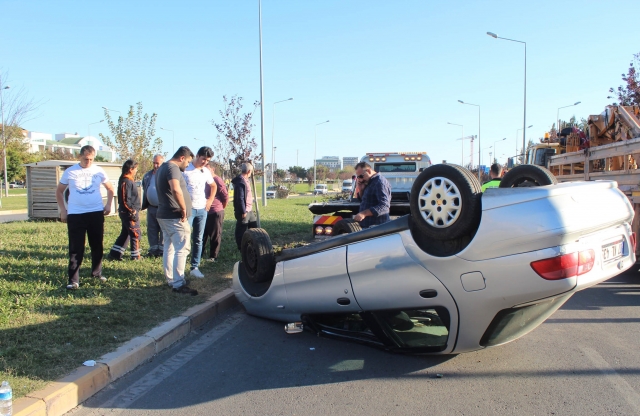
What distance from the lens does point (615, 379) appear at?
12.6 ft

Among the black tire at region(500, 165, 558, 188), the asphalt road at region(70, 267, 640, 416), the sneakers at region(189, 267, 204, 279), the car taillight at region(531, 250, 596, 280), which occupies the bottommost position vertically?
the asphalt road at region(70, 267, 640, 416)

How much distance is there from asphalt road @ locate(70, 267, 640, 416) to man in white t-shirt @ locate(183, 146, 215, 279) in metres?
2.09

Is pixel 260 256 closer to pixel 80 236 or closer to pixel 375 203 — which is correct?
pixel 375 203

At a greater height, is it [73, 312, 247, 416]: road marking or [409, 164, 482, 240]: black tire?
[409, 164, 482, 240]: black tire

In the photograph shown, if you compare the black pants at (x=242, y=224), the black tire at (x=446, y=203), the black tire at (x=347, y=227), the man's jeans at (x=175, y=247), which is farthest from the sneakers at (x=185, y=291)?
the black tire at (x=446, y=203)

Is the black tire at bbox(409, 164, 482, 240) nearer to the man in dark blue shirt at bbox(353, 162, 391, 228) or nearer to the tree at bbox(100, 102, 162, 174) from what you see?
the man in dark blue shirt at bbox(353, 162, 391, 228)

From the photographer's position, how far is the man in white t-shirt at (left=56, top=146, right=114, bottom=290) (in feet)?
19.3

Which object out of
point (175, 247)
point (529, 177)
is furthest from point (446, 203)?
point (175, 247)

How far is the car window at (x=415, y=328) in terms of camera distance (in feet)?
13.5

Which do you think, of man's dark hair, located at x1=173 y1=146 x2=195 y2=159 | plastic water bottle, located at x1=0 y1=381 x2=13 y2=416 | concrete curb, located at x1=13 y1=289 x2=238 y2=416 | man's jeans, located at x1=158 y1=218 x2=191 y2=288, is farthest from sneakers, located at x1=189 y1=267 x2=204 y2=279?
plastic water bottle, located at x1=0 y1=381 x2=13 y2=416

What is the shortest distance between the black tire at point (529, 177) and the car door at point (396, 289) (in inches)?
56.2

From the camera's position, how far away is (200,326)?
5.45m

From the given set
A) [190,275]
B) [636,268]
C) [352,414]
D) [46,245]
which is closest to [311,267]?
[352,414]

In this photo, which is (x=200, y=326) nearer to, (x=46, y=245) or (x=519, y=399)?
(x=519, y=399)
